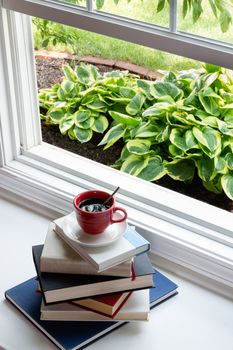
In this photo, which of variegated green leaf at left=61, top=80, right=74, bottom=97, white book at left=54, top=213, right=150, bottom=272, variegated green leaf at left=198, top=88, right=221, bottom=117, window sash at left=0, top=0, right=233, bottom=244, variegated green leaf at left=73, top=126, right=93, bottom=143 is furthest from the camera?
variegated green leaf at left=61, top=80, right=74, bottom=97

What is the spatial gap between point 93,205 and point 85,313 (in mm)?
239

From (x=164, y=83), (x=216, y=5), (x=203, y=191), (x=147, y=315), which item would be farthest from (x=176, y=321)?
(x=164, y=83)

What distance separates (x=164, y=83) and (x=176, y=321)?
1.07 meters

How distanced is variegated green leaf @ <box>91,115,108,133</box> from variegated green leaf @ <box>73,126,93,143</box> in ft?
0.08

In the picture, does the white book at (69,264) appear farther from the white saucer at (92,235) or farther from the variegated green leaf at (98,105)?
the variegated green leaf at (98,105)

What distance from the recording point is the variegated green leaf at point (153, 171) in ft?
7.46

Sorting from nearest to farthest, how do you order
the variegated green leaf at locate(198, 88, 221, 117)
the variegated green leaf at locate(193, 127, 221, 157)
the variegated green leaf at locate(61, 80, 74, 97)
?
the variegated green leaf at locate(193, 127, 221, 157)
the variegated green leaf at locate(198, 88, 221, 117)
the variegated green leaf at locate(61, 80, 74, 97)

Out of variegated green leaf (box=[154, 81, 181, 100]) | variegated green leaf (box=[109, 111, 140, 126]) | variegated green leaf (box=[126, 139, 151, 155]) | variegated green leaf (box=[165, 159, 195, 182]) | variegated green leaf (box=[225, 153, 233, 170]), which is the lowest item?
variegated green leaf (box=[165, 159, 195, 182])

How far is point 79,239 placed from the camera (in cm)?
150

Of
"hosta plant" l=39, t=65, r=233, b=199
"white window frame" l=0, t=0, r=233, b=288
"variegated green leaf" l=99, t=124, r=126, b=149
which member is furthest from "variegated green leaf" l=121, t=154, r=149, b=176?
"white window frame" l=0, t=0, r=233, b=288

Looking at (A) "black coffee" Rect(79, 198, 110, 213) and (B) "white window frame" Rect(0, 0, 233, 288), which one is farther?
(B) "white window frame" Rect(0, 0, 233, 288)

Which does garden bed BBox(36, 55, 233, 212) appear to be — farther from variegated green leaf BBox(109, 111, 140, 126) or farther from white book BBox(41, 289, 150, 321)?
white book BBox(41, 289, 150, 321)

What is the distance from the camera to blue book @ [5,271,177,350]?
1491 mm

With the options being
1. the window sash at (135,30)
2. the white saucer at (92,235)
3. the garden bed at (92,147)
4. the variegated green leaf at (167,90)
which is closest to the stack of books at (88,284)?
A: the white saucer at (92,235)
